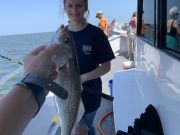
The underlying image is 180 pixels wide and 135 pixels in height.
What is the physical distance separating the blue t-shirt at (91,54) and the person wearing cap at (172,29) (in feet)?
2.80

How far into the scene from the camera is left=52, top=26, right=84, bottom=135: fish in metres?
1.80

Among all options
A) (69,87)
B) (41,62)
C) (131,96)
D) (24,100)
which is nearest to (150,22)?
(131,96)

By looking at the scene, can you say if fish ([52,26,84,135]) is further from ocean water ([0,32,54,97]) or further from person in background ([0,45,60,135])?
person in background ([0,45,60,135])

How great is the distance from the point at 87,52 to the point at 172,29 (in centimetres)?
98

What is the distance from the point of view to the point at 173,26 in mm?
2271

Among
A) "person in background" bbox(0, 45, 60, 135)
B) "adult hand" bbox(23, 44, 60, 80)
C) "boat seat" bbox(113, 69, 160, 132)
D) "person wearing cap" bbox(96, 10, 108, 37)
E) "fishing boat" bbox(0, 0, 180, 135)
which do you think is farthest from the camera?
"person wearing cap" bbox(96, 10, 108, 37)

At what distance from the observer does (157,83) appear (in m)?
2.51

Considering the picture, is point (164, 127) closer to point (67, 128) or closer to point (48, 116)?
point (67, 128)

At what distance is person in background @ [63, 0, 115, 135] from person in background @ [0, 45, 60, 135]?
71.6 inches

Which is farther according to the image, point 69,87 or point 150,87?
point 150,87

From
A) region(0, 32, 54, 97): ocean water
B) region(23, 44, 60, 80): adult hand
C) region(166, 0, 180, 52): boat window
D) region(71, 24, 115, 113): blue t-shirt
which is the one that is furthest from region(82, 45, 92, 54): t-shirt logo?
region(23, 44, 60, 80): adult hand

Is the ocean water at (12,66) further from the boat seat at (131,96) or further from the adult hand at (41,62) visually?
the boat seat at (131,96)

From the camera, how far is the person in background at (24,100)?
0.94 m

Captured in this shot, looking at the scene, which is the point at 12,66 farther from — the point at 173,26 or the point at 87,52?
the point at 173,26
